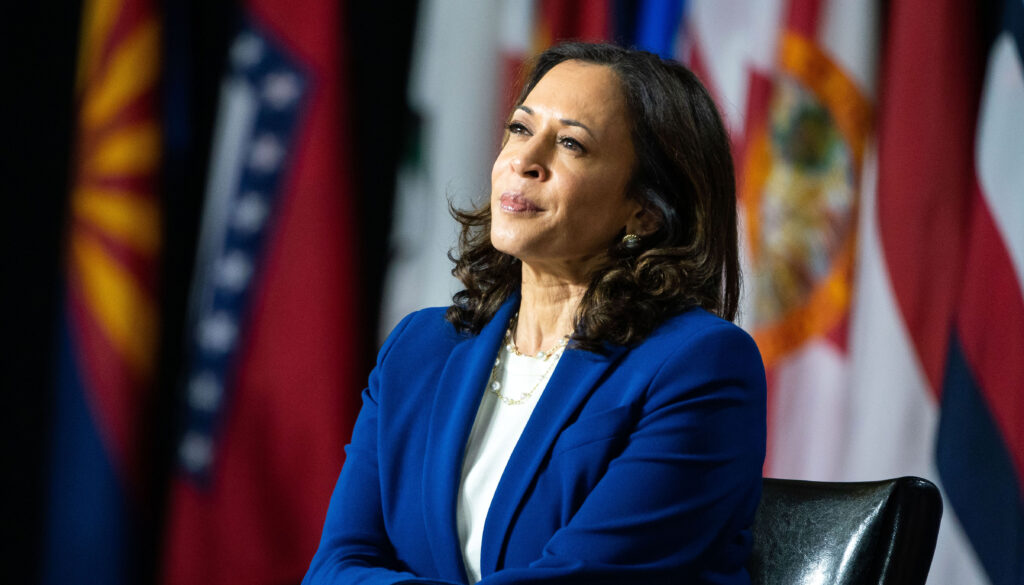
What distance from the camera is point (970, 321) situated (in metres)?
2.36

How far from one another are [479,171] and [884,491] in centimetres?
170

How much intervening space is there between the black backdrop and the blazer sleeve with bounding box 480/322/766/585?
68.7 inches

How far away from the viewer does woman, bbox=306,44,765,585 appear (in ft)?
4.25

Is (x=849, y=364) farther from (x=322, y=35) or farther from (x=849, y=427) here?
(x=322, y=35)

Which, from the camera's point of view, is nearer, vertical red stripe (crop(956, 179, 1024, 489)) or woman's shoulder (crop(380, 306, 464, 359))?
woman's shoulder (crop(380, 306, 464, 359))

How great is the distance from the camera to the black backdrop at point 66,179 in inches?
115

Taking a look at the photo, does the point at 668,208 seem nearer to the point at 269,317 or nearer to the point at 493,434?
the point at 493,434

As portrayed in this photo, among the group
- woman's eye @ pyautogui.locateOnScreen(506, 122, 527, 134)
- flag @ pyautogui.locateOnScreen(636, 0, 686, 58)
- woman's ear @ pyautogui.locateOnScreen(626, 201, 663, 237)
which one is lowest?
woman's ear @ pyautogui.locateOnScreen(626, 201, 663, 237)

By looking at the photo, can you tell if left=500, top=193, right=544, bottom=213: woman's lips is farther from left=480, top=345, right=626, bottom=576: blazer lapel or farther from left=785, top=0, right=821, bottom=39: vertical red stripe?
left=785, top=0, right=821, bottom=39: vertical red stripe

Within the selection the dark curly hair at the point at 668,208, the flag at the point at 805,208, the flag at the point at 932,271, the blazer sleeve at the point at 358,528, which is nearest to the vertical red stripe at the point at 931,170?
the flag at the point at 932,271

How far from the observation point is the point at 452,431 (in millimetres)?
1462

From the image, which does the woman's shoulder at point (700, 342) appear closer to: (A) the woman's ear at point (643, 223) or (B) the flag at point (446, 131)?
(A) the woman's ear at point (643, 223)

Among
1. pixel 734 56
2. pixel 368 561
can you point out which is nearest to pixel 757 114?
pixel 734 56

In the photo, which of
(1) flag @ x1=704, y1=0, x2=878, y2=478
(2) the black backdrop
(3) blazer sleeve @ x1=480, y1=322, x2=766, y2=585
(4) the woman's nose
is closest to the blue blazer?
(3) blazer sleeve @ x1=480, y1=322, x2=766, y2=585
